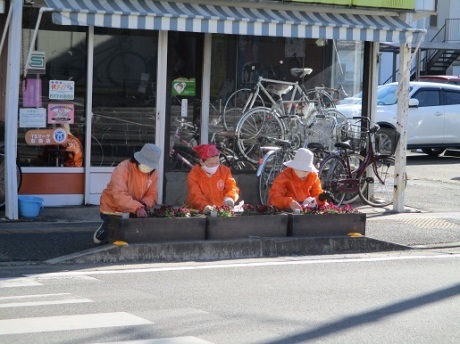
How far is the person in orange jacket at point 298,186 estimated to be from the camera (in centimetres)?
1161

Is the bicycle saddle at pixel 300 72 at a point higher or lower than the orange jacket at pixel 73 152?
higher

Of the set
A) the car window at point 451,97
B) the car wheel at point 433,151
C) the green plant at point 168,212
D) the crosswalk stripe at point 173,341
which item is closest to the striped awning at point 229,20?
the green plant at point 168,212

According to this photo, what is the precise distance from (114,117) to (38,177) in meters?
1.43

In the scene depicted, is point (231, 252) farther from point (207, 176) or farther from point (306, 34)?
point (306, 34)

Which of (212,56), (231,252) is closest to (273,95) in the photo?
(212,56)

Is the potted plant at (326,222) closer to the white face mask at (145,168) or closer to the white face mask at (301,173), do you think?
the white face mask at (301,173)

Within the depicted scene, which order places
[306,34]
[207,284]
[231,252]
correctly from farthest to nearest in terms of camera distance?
[306,34]
[231,252]
[207,284]

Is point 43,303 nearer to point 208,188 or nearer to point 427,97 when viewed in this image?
point 208,188

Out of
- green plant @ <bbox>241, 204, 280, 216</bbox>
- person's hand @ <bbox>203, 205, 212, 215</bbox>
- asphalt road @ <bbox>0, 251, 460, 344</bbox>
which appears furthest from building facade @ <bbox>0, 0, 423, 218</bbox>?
asphalt road @ <bbox>0, 251, 460, 344</bbox>

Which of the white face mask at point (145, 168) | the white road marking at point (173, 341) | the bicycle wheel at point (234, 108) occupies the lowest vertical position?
the white road marking at point (173, 341)

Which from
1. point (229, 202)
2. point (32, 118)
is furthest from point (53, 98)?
point (229, 202)

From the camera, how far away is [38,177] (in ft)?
44.7

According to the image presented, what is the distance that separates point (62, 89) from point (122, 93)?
0.93 meters

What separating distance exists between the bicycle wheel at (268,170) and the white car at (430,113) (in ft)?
26.8
